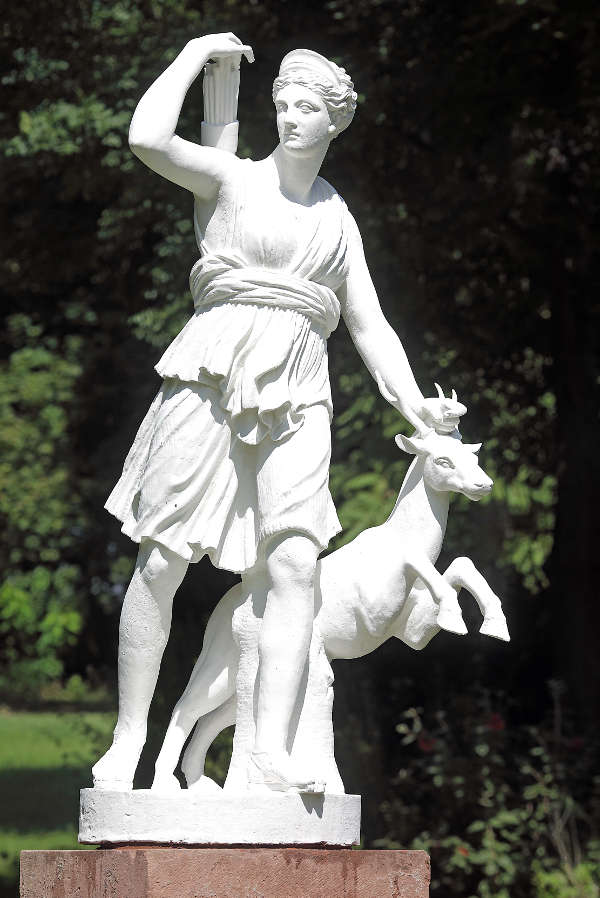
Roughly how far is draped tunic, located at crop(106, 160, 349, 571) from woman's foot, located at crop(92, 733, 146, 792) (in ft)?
2.16

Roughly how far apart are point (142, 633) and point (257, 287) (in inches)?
49.6

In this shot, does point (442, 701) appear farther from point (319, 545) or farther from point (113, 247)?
point (319, 545)

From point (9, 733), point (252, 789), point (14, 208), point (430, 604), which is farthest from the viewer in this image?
point (9, 733)

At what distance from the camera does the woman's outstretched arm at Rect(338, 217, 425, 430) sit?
20.2ft

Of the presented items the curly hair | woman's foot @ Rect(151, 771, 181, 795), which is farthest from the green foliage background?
woman's foot @ Rect(151, 771, 181, 795)

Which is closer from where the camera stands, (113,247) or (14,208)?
(113,247)

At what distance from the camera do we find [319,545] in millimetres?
5789

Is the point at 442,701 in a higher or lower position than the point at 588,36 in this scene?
lower

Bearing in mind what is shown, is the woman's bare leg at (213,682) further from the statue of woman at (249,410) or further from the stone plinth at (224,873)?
the stone plinth at (224,873)

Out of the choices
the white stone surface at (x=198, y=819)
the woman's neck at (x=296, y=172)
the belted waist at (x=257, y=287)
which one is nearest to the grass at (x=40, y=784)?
the white stone surface at (x=198, y=819)

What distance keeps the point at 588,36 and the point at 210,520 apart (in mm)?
6856

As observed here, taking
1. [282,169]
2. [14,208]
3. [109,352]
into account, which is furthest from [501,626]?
[109,352]

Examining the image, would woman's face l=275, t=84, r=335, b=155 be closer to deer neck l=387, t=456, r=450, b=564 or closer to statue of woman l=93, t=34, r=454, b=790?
statue of woman l=93, t=34, r=454, b=790

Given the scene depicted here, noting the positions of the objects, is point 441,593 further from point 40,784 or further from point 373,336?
point 40,784
